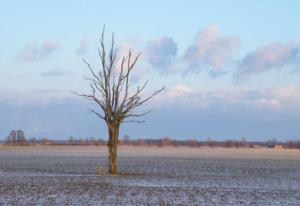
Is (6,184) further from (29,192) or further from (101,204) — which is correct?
(101,204)

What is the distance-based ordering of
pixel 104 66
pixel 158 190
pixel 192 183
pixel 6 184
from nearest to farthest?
1. pixel 158 190
2. pixel 6 184
3. pixel 192 183
4. pixel 104 66

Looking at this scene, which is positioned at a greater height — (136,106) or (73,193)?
(136,106)

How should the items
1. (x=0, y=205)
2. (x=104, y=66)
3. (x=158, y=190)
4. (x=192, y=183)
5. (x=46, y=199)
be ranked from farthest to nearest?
(x=104, y=66)
(x=192, y=183)
(x=158, y=190)
(x=46, y=199)
(x=0, y=205)

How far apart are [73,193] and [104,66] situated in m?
14.2

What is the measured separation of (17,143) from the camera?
181 metres

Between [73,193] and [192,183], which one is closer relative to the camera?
[73,193]

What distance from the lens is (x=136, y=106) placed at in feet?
129

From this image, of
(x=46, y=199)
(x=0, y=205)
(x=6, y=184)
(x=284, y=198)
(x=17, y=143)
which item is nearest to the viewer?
(x=0, y=205)

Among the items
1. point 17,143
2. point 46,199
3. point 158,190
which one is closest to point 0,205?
point 46,199

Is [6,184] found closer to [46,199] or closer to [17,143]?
[46,199]

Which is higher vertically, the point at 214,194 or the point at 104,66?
the point at 104,66

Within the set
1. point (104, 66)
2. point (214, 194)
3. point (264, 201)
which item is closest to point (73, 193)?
point (214, 194)

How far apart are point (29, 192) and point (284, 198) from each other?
9.93m

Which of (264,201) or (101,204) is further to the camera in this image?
(264,201)
